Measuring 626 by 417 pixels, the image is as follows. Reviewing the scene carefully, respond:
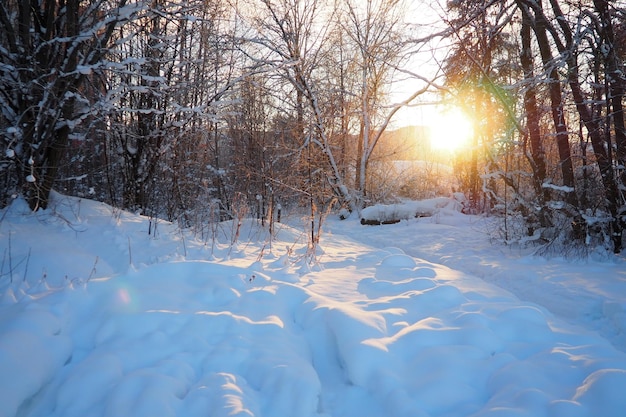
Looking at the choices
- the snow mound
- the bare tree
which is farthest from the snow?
the snow mound

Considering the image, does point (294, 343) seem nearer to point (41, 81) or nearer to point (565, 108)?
point (41, 81)

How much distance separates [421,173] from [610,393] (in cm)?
1998

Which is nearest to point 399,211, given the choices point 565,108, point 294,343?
point 565,108

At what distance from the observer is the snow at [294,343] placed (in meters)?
2.00

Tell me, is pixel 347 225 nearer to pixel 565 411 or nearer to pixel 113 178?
pixel 113 178

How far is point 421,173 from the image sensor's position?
68.9 feet

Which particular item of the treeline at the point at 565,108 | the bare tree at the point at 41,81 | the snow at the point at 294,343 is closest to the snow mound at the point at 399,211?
the treeline at the point at 565,108

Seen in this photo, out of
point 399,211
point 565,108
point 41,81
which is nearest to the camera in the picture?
point 41,81

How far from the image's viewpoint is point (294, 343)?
274 cm

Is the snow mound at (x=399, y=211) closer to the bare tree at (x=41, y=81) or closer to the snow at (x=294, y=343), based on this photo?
the snow at (x=294, y=343)

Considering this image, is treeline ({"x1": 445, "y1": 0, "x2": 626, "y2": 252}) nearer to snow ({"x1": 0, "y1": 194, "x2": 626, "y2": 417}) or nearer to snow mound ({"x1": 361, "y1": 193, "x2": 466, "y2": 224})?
snow ({"x1": 0, "y1": 194, "x2": 626, "y2": 417})

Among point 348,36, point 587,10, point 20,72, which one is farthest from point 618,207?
point 348,36

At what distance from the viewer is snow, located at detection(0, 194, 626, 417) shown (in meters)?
2.00

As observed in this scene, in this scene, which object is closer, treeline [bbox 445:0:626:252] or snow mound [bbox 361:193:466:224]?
treeline [bbox 445:0:626:252]
